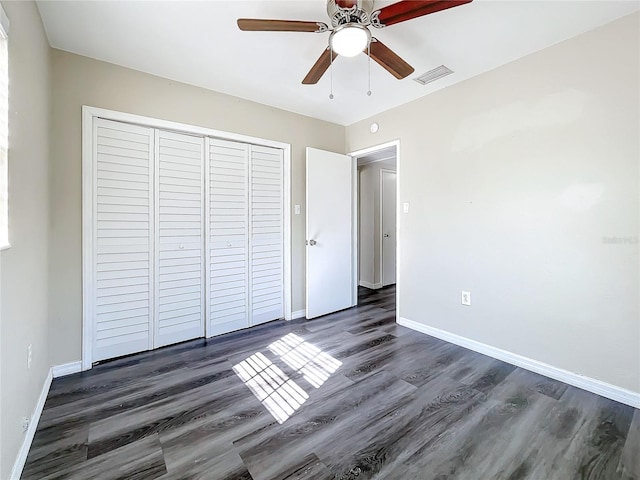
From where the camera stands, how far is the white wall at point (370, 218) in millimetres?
5227

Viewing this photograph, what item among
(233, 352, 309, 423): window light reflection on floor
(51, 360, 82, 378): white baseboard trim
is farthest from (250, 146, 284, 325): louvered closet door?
(51, 360, 82, 378): white baseboard trim

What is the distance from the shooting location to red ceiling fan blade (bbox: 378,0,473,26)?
1.43m

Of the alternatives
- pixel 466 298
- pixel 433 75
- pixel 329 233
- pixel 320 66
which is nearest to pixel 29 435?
pixel 320 66

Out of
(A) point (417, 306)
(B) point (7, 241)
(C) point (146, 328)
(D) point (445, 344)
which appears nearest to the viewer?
(B) point (7, 241)

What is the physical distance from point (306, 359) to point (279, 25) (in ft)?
7.94

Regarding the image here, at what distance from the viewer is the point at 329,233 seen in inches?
146

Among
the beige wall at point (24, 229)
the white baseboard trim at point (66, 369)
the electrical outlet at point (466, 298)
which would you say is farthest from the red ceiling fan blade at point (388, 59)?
the white baseboard trim at point (66, 369)

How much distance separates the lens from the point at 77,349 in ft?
7.64

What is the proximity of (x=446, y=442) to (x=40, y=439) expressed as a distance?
7.28 ft

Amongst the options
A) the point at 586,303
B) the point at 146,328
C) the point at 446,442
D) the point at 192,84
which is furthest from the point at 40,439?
the point at 586,303

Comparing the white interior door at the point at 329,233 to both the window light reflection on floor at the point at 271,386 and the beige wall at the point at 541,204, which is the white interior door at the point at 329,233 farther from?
the window light reflection on floor at the point at 271,386

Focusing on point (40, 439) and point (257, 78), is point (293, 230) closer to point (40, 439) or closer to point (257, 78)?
point (257, 78)

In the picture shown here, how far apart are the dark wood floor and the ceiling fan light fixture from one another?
2203mm

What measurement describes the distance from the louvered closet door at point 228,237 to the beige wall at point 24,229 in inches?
Result: 49.0
